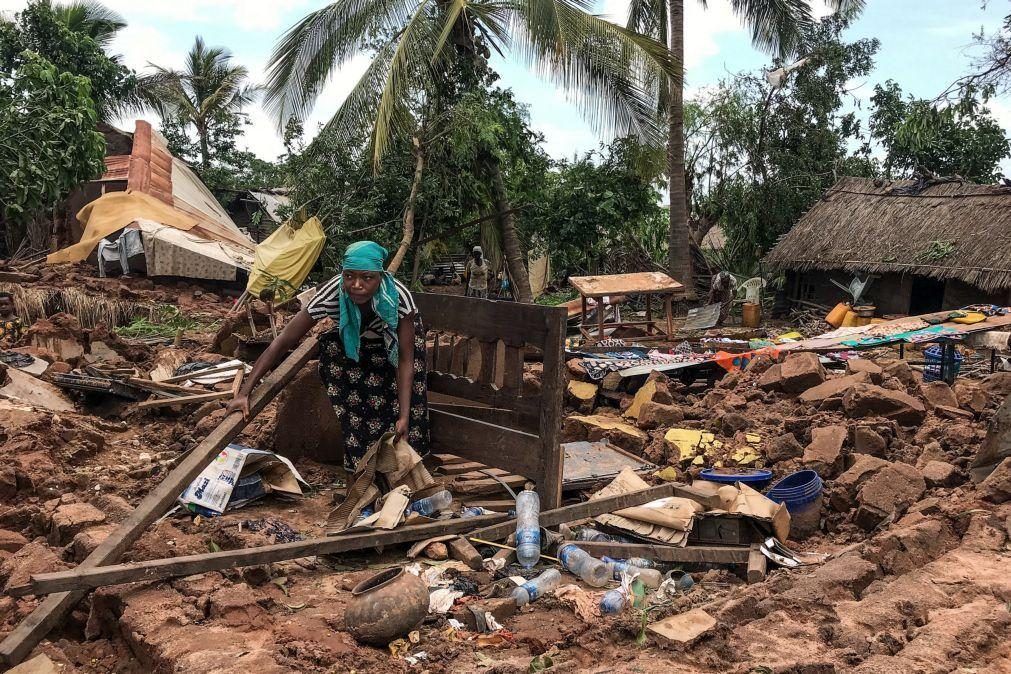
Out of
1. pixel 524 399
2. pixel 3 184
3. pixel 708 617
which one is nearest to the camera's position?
pixel 708 617

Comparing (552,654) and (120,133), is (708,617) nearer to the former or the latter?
(552,654)

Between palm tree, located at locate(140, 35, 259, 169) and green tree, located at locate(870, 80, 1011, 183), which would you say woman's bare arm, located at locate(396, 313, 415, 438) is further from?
palm tree, located at locate(140, 35, 259, 169)

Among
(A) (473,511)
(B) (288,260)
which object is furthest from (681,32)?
(A) (473,511)

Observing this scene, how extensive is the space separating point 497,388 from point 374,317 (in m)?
0.79

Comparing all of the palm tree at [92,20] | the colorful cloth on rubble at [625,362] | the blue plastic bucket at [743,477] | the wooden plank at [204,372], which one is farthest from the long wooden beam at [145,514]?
the palm tree at [92,20]

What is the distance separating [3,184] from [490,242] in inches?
374

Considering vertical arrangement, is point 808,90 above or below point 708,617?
above

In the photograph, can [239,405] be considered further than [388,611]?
Yes

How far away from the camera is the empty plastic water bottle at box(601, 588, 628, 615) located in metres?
3.41

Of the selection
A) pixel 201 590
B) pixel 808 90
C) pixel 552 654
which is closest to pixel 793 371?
pixel 552 654

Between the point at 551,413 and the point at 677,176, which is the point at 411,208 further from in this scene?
the point at 551,413

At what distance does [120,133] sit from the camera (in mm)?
21062

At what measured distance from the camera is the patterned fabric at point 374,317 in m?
4.30

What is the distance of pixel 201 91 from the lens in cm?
2858
